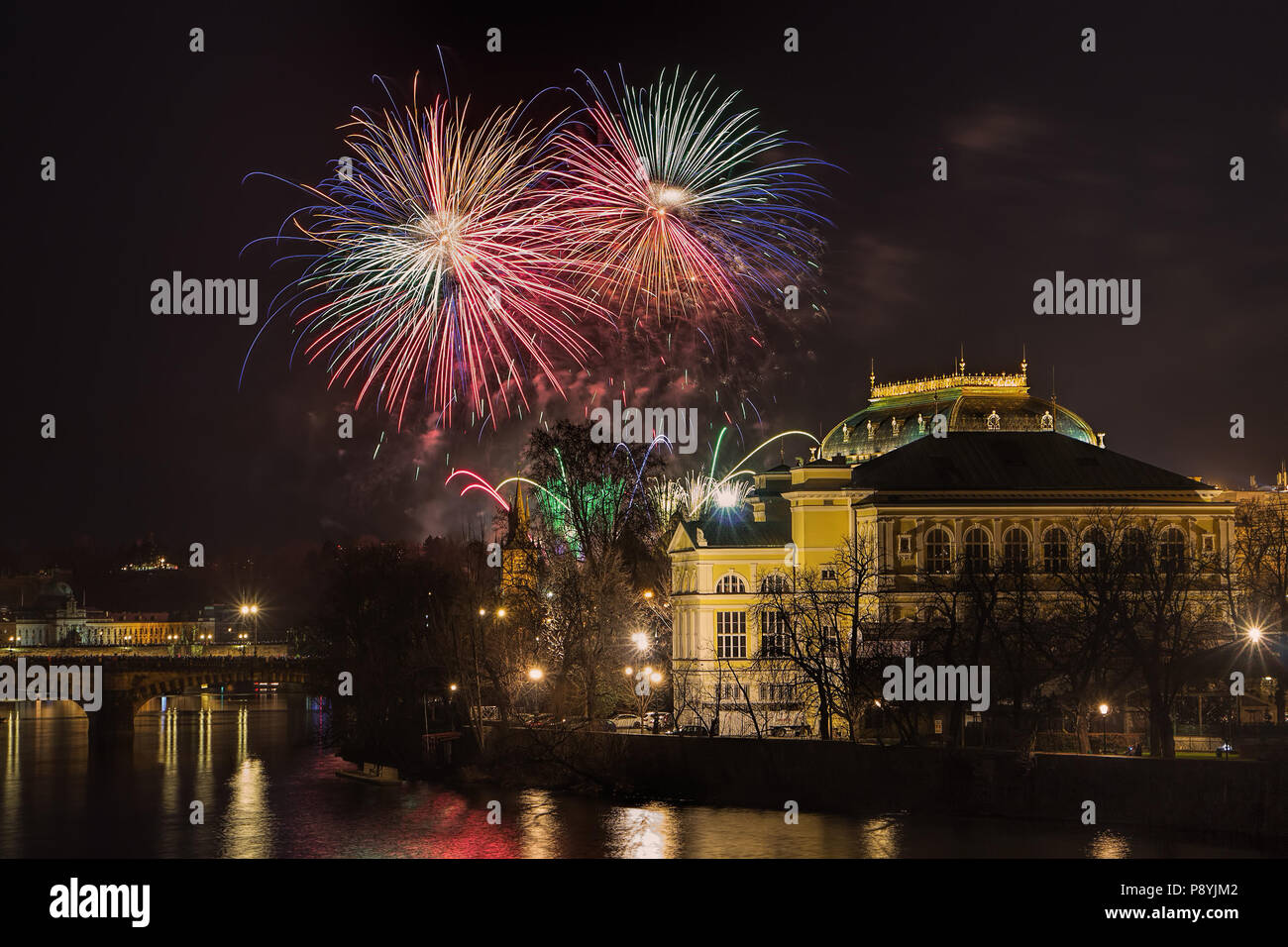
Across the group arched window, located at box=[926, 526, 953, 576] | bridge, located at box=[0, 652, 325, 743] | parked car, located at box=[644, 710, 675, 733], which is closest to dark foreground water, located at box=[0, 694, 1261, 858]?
parked car, located at box=[644, 710, 675, 733]

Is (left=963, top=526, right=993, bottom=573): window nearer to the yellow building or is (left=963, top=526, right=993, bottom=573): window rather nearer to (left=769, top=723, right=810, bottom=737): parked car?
the yellow building

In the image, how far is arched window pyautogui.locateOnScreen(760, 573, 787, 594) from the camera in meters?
67.8

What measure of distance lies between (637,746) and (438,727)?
1552cm

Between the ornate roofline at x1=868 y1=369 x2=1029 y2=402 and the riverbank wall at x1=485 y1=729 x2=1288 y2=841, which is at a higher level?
the ornate roofline at x1=868 y1=369 x2=1029 y2=402

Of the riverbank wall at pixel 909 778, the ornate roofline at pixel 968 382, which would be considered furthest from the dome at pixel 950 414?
the riverbank wall at pixel 909 778

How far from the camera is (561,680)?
65500mm

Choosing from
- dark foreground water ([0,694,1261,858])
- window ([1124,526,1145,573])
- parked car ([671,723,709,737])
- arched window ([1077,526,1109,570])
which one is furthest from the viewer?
parked car ([671,723,709,737])

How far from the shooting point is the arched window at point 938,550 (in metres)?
68.0

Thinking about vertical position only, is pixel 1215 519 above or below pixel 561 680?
above

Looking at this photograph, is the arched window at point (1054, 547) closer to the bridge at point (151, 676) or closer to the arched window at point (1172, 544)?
the arched window at point (1172, 544)

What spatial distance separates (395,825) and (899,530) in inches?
907

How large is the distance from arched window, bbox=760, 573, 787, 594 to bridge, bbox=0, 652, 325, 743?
120 feet
